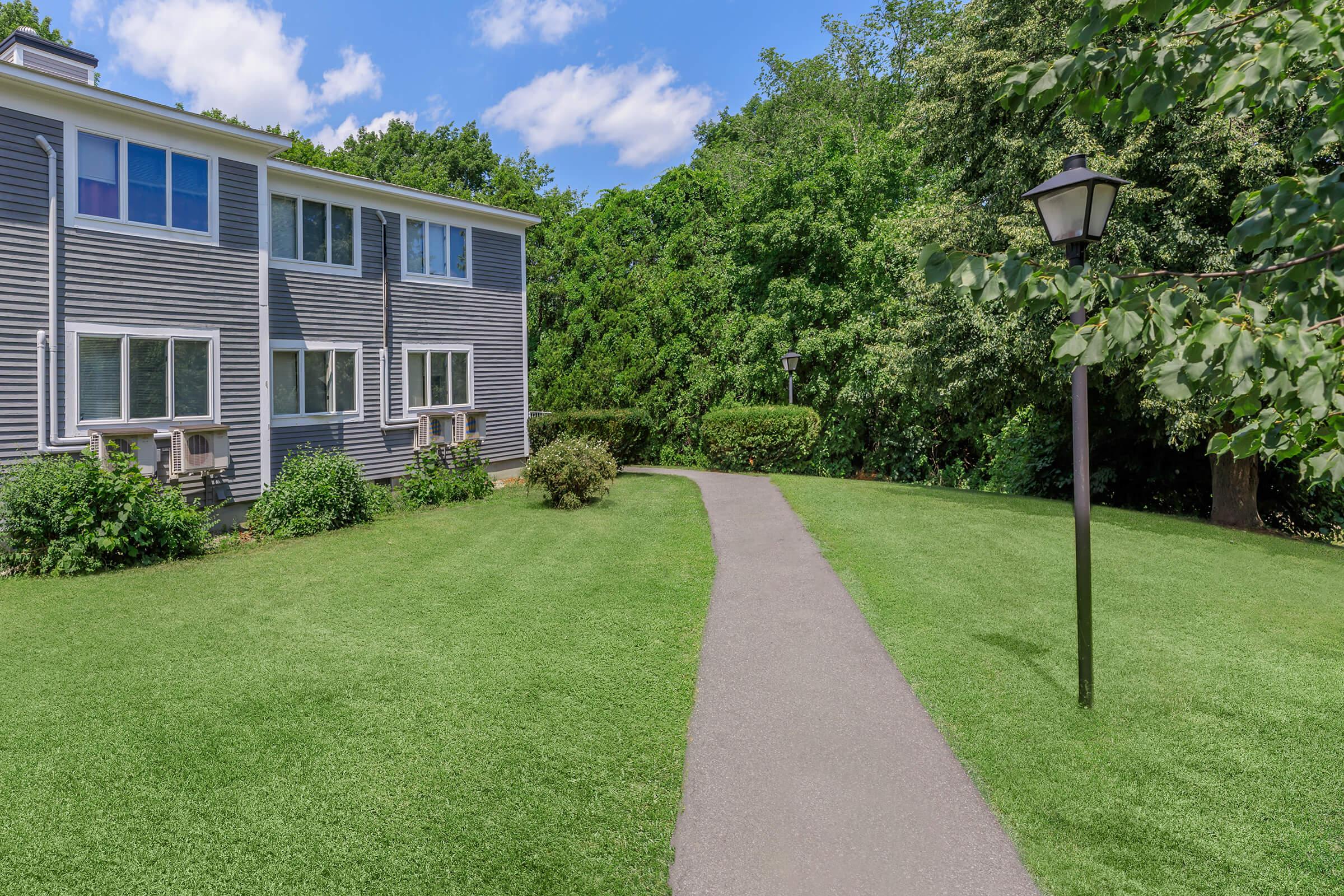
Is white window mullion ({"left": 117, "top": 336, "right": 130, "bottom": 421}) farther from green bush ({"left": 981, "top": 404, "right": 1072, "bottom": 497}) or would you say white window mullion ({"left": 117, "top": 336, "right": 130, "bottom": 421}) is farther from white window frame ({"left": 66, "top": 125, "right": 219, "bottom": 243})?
green bush ({"left": 981, "top": 404, "right": 1072, "bottom": 497})

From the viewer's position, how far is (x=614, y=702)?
180 inches

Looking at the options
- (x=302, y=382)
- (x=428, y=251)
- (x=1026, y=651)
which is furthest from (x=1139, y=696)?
(x=428, y=251)

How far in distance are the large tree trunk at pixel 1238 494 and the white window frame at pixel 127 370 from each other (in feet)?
55.2

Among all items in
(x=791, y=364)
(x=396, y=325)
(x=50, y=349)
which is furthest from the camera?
(x=791, y=364)

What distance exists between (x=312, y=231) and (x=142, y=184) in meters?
3.13

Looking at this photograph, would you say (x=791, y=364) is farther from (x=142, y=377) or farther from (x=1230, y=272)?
(x=1230, y=272)

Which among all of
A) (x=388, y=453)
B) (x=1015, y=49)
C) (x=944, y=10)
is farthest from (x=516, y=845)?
(x=944, y=10)

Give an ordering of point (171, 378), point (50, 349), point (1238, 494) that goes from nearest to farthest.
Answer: point (50, 349)
point (171, 378)
point (1238, 494)

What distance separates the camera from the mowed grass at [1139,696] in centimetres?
310

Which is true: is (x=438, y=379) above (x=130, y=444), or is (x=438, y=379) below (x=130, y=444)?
above

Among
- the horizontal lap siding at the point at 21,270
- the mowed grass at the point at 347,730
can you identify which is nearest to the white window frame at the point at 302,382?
the horizontal lap siding at the point at 21,270

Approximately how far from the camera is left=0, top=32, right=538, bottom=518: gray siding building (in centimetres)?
907

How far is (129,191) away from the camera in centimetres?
987

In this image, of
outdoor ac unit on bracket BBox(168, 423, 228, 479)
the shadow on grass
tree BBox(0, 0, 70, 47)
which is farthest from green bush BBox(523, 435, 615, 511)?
tree BBox(0, 0, 70, 47)
